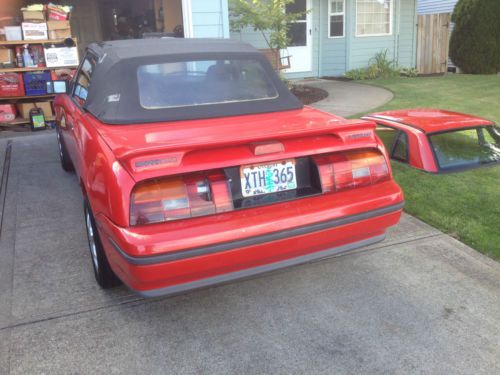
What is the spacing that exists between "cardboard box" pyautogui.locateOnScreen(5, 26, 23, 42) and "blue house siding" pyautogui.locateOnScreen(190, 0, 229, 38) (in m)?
2.95

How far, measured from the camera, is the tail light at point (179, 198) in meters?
2.40

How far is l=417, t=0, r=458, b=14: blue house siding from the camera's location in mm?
17109

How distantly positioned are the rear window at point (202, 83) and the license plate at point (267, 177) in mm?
943

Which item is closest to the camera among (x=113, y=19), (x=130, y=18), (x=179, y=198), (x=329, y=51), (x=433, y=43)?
(x=179, y=198)

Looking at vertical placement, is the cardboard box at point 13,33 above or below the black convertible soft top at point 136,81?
above

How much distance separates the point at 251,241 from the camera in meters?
2.49

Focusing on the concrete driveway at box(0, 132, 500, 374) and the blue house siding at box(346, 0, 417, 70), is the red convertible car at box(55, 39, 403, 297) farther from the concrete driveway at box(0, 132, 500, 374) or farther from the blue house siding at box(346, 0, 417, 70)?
the blue house siding at box(346, 0, 417, 70)

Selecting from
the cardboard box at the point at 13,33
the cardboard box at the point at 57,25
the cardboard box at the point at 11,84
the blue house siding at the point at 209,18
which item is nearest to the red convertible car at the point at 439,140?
the blue house siding at the point at 209,18

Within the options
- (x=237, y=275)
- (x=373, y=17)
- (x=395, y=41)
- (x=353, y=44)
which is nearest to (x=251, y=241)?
(x=237, y=275)

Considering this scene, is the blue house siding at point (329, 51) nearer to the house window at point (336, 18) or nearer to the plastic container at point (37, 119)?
the house window at point (336, 18)

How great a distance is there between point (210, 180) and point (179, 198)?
19 centimetres

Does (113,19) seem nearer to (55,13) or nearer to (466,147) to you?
(55,13)

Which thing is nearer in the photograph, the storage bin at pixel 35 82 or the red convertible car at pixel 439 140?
the red convertible car at pixel 439 140

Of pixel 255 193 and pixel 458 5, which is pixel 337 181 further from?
pixel 458 5
